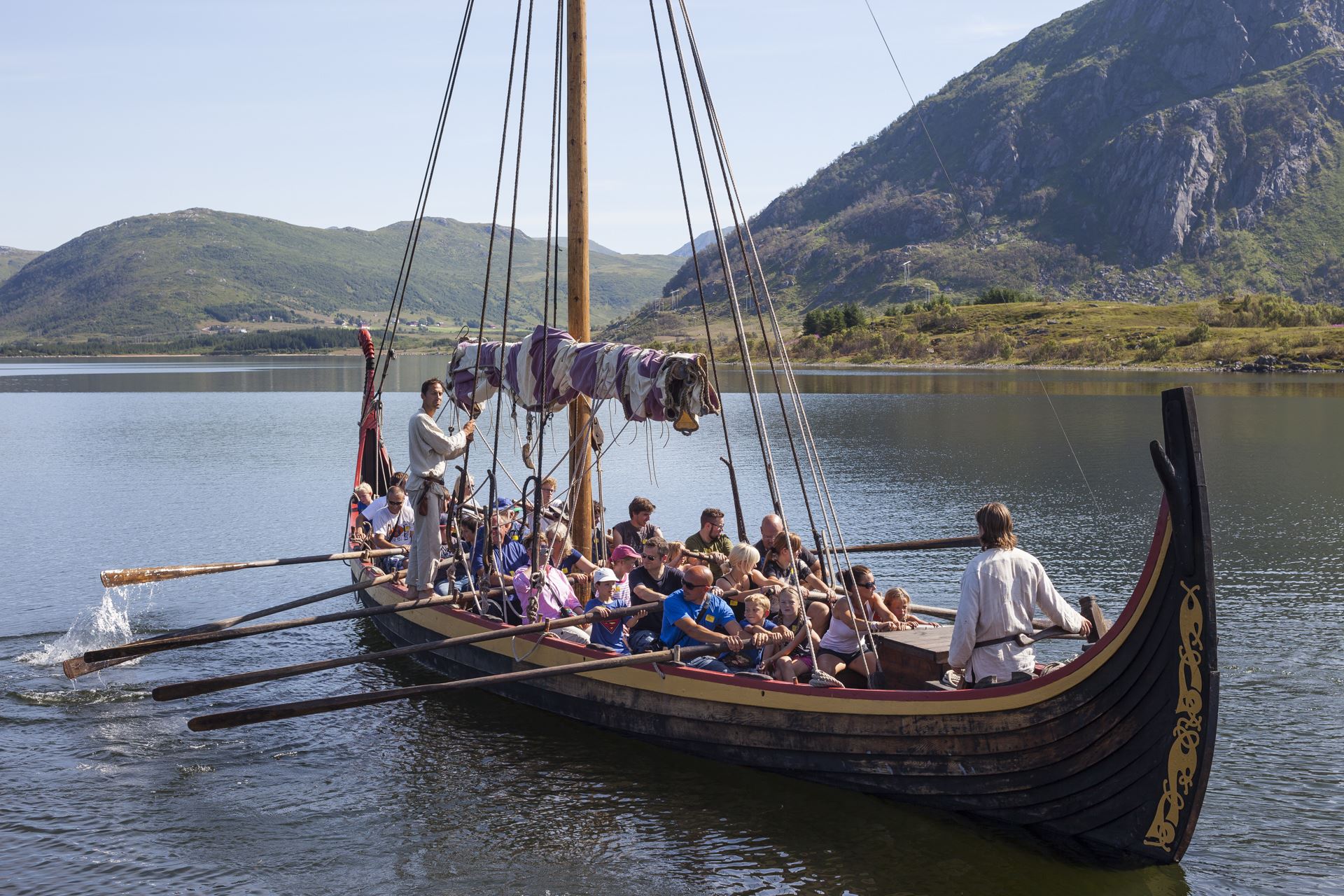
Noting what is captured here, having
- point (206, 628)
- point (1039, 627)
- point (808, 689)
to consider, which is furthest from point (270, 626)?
point (1039, 627)

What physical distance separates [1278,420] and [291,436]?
4528 centimetres

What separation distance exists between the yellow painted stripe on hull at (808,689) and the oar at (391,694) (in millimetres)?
294

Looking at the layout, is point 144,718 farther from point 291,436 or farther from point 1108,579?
point 291,436

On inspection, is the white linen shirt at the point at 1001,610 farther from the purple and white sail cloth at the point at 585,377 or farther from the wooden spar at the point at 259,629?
the wooden spar at the point at 259,629

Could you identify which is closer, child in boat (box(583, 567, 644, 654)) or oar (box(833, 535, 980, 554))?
child in boat (box(583, 567, 644, 654))

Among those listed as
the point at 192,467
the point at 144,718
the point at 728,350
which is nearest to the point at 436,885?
the point at 144,718

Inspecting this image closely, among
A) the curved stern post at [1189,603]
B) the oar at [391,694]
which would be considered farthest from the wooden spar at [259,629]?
the curved stern post at [1189,603]

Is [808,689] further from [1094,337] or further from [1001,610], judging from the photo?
[1094,337]

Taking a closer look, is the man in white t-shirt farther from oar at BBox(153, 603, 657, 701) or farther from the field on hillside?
the field on hillside

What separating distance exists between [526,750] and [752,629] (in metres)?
3.55

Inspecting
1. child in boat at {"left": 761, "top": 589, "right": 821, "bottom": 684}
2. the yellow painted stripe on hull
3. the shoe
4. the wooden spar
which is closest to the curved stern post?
the yellow painted stripe on hull

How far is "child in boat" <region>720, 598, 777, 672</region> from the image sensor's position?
11.7 meters

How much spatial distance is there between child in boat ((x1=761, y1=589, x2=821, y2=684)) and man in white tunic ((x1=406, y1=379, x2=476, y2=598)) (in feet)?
16.0

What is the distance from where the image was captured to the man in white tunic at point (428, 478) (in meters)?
14.3
